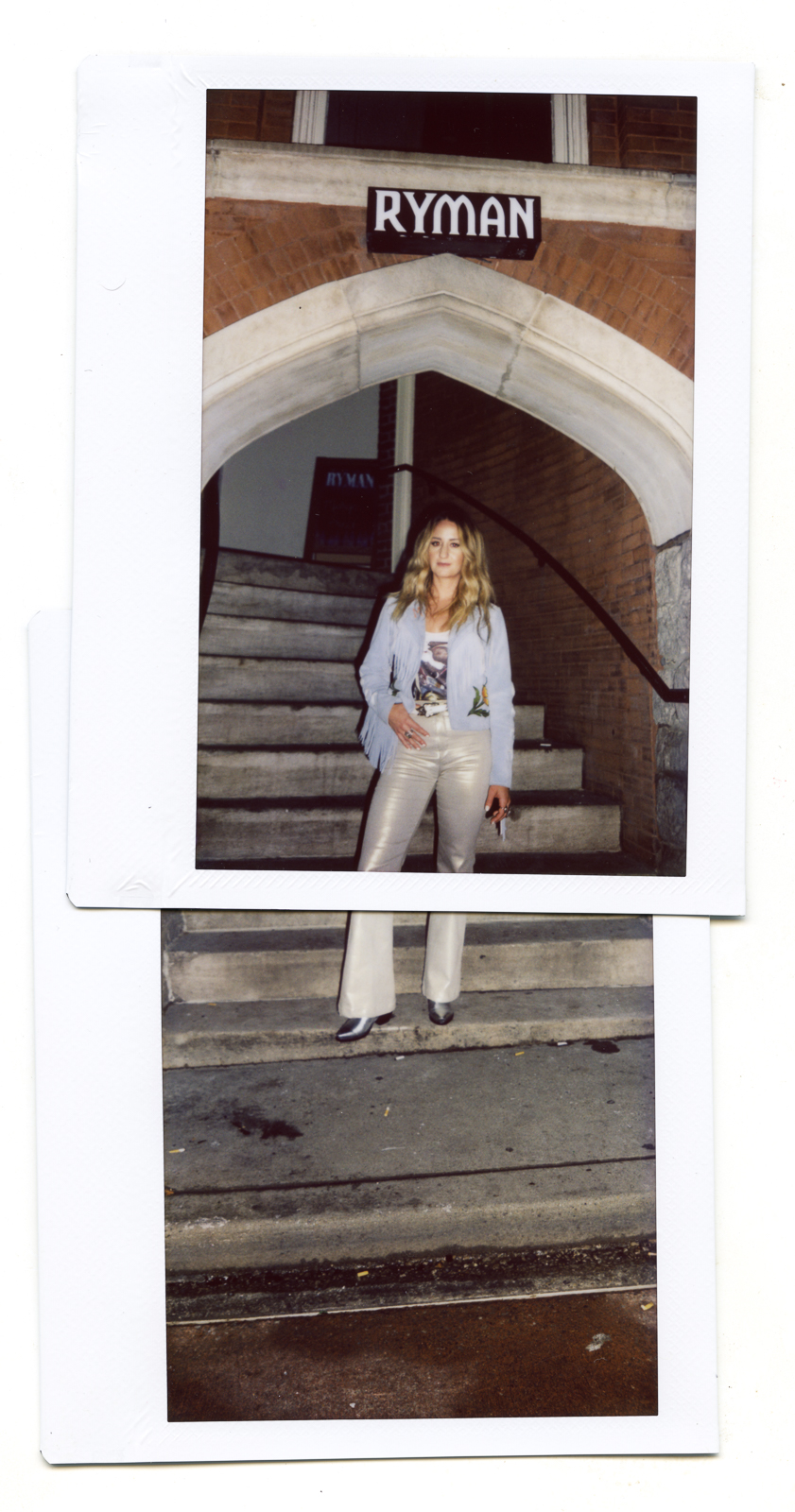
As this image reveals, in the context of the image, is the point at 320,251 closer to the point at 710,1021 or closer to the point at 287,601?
the point at 710,1021

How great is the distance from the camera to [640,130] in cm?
136

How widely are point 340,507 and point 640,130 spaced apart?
438 cm

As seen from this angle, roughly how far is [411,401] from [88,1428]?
18.6 feet

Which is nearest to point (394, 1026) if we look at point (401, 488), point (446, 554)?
point (446, 554)

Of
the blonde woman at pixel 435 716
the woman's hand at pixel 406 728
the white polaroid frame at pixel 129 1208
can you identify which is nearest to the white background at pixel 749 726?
the white polaroid frame at pixel 129 1208

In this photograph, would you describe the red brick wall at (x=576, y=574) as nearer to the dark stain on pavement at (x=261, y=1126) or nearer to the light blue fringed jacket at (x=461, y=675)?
the light blue fringed jacket at (x=461, y=675)

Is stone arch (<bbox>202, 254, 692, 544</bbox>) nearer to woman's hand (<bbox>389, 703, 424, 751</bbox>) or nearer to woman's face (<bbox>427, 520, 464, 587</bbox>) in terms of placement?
woman's face (<bbox>427, 520, 464, 587</bbox>)

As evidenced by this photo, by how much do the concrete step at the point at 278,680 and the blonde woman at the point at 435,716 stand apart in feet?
1.24

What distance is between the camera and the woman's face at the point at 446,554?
1.64 m

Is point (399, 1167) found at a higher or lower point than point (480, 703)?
lower

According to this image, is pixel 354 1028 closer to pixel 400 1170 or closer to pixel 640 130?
pixel 400 1170

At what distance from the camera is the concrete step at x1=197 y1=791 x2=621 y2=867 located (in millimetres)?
1400

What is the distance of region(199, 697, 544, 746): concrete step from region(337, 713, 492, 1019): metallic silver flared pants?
0.23m

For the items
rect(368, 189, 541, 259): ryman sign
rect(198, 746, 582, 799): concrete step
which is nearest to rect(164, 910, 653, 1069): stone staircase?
rect(198, 746, 582, 799): concrete step
